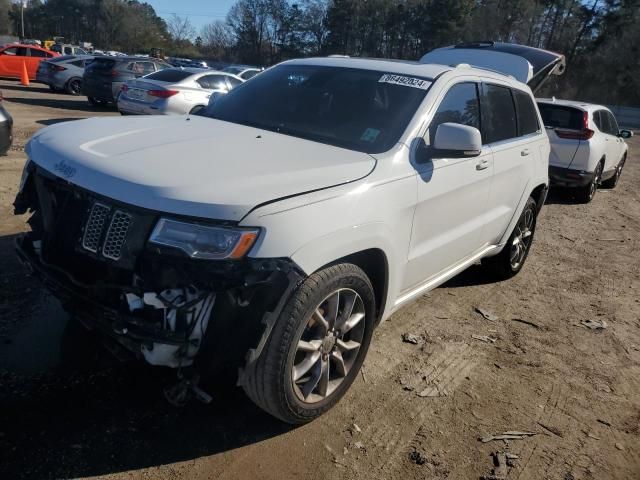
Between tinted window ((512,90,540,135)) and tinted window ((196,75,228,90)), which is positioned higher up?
tinted window ((512,90,540,135))

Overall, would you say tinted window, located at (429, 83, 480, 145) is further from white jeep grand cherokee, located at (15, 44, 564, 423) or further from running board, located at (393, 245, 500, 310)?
running board, located at (393, 245, 500, 310)

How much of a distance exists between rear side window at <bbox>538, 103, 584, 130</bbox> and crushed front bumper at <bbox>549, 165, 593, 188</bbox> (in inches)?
28.9

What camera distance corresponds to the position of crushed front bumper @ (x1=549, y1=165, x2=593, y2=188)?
9.34 metres

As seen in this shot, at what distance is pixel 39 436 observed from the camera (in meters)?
2.59

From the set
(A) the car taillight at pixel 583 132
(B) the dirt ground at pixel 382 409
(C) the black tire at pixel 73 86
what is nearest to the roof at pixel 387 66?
(B) the dirt ground at pixel 382 409

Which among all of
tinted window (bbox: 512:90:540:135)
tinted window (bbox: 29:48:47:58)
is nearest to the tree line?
tinted window (bbox: 29:48:47:58)

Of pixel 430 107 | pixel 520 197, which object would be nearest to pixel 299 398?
pixel 430 107

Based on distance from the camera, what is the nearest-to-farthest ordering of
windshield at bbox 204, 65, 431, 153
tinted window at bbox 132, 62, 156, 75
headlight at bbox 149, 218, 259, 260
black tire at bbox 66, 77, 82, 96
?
headlight at bbox 149, 218, 259, 260 → windshield at bbox 204, 65, 431, 153 → tinted window at bbox 132, 62, 156, 75 → black tire at bbox 66, 77, 82, 96

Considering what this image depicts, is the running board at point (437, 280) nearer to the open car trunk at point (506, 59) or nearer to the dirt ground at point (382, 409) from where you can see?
the dirt ground at point (382, 409)

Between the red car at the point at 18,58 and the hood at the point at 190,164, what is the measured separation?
2303 cm

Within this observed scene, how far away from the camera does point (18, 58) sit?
22422mm

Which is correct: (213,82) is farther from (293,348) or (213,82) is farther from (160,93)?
(293,348)

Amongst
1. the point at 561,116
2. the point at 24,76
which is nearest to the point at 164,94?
the point at 561,116

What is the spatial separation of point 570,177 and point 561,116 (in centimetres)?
109
